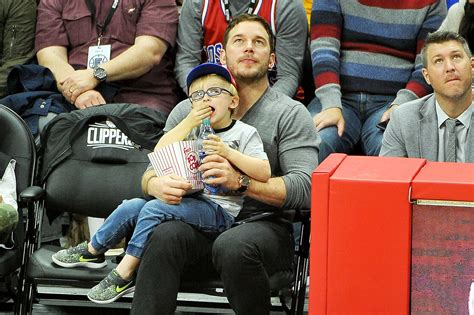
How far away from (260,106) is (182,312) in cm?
113

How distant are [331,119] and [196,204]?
47.1 inches

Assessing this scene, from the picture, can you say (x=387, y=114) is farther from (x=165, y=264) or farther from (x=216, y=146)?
(x=165, y=264)

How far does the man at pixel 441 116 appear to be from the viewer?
3.86 metres

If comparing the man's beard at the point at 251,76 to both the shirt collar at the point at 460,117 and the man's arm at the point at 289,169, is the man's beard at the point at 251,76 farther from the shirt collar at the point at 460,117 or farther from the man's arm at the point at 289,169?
the shirt collar at the point at 460,117

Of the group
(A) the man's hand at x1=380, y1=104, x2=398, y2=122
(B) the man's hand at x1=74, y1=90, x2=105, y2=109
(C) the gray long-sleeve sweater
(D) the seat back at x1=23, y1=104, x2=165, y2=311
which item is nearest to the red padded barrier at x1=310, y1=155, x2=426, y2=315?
(C) the gray long-sleeve sweater

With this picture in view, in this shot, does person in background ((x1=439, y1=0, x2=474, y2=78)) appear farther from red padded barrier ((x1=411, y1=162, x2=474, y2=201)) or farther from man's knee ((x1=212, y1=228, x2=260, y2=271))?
red padded barrier ((x1=411, y1=162, x2=474, y2=201))

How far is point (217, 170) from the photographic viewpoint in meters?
3.43

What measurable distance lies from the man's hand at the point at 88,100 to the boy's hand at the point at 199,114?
1.20 meters

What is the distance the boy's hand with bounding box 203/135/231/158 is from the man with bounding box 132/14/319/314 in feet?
0.09

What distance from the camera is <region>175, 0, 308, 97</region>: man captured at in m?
4.71

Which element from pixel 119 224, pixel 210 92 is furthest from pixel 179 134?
pixel 119 224

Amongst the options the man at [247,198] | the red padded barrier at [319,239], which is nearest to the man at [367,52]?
the man at [247,198]

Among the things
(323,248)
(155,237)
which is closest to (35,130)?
(155,237)

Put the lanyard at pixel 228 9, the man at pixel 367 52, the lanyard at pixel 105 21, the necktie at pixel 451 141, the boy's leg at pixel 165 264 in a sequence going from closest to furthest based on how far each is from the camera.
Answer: the boy's leg at pixel 165 264 < the necktie at pixel 451 141 < the man at pixel 367 52 < the lanyard at pixel 228 9 < the lanyard at pixel 105 21
